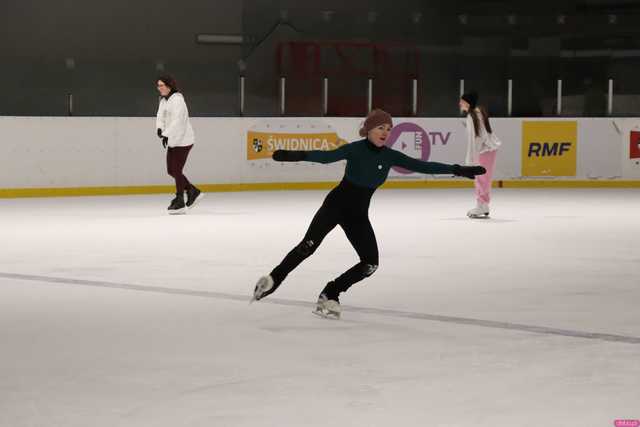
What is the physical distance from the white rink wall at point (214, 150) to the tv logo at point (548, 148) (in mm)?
180

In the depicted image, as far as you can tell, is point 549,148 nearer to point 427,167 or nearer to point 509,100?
point 509,100

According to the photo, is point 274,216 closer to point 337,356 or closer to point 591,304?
point 591,304

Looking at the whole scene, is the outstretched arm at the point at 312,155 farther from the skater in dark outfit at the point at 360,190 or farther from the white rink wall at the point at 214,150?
the white rink wall at the point at 214,150

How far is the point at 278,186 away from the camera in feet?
65.3

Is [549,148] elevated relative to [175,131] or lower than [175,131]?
lower

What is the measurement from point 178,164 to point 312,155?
8795mm

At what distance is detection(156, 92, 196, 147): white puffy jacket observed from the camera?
16.0 m

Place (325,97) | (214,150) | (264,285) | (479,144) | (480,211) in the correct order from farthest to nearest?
(325,97) → (214,150) → (479,144) → (480,211) → (264,285)

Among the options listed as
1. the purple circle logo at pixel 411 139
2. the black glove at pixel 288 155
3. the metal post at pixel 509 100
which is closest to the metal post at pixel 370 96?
the purple circle logo at pixel 411 139

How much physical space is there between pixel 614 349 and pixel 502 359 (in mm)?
630

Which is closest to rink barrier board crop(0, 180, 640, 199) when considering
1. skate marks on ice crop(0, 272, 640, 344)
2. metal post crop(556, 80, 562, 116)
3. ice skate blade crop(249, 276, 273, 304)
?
metal post crop(556, 80, 562, 116)

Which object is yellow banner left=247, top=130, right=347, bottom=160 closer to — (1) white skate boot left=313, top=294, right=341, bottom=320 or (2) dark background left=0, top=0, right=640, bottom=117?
(2) dark background left=0, top=0, right=640, bottom=117

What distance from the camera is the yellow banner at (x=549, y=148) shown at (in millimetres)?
20750

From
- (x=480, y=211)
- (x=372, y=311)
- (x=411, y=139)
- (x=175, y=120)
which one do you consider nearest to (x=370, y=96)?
(x=411, y=139)
